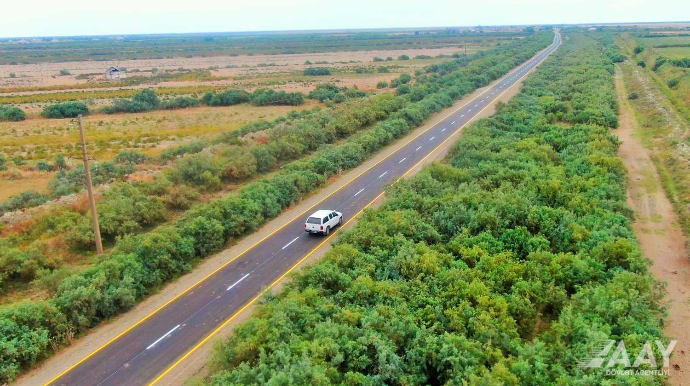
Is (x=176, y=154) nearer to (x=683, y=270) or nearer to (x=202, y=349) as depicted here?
(x=202, y=349)

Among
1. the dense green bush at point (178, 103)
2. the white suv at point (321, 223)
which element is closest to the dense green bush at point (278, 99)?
the dense green bush at point (178, 103)

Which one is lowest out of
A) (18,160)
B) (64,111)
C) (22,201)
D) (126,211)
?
(22,201)

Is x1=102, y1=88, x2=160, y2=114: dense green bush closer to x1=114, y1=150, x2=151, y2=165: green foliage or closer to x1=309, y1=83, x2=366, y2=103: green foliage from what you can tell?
x1=309, y1=83, x2=366, y2=103: green foliage

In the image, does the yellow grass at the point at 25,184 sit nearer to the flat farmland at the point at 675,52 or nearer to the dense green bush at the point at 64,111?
the dense green bush at the point at 64,111

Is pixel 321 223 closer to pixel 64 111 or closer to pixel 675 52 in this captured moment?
pixel 64 111

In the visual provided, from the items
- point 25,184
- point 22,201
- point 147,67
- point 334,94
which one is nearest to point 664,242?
point 22,201

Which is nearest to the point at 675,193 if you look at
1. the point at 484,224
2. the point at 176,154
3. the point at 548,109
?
the point at 484,224
